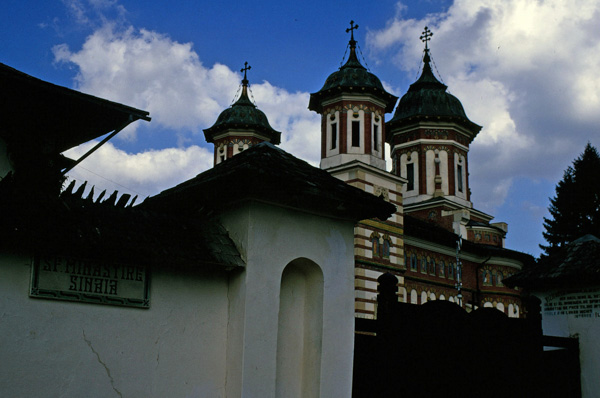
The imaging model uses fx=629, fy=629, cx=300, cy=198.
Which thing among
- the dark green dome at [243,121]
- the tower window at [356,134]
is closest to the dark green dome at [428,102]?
the dark green dome at [243,121]

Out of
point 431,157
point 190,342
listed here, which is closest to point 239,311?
point 190,342

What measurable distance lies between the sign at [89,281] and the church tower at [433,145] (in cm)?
3485

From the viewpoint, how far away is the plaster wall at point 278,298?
6.60 metres

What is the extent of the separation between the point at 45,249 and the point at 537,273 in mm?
8508

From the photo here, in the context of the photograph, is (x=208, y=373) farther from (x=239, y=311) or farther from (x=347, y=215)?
(x=347, y=215)

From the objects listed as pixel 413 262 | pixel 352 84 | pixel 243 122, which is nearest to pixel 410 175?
pixel 413 262

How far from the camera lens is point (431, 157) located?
39.9 m

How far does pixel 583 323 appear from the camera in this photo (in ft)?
34.1

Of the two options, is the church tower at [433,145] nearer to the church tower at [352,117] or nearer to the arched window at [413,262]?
the arched window at [413,262]

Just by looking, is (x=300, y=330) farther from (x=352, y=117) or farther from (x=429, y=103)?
(x=429, y=103)

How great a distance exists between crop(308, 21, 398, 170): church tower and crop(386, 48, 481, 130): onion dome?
798 cm

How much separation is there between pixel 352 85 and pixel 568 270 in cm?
2262

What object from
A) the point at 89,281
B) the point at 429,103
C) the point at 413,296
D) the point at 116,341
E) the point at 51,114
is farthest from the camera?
the point at 429,103

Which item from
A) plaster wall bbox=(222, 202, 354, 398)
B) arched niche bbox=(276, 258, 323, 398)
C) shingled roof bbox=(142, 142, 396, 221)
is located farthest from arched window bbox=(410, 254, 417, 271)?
arched niche bbox=(276, 258, 323, 398)
